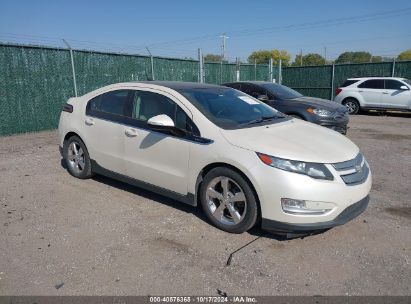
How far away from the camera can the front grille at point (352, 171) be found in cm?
364

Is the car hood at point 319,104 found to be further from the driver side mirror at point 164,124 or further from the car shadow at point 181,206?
the driver side mirror at point 164,124

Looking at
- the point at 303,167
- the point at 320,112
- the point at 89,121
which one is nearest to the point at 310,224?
the point at 303,167

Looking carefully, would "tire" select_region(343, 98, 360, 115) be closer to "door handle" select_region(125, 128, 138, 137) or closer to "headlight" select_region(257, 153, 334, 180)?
"door handle" select_region(125, 128, 138, 137)

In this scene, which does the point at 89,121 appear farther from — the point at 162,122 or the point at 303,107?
the point at 303,107

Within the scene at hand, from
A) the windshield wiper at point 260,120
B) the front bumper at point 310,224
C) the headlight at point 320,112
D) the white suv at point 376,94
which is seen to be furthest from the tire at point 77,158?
the white suv at point 376,94

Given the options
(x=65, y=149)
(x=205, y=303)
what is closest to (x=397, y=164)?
(x=205, y=303)

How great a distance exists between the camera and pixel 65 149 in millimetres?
5930

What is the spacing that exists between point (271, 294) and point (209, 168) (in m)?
1.53

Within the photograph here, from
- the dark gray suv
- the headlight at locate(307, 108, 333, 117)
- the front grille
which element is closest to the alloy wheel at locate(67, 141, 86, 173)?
the front grille

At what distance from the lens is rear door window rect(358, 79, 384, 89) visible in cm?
1465

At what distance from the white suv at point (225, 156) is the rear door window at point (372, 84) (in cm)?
1151

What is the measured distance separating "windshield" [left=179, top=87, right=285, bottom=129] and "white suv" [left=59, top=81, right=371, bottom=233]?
0.6 inches

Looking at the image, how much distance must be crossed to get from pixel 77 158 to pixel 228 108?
2679 millimetres

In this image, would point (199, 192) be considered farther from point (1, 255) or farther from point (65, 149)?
point (65, 149)
